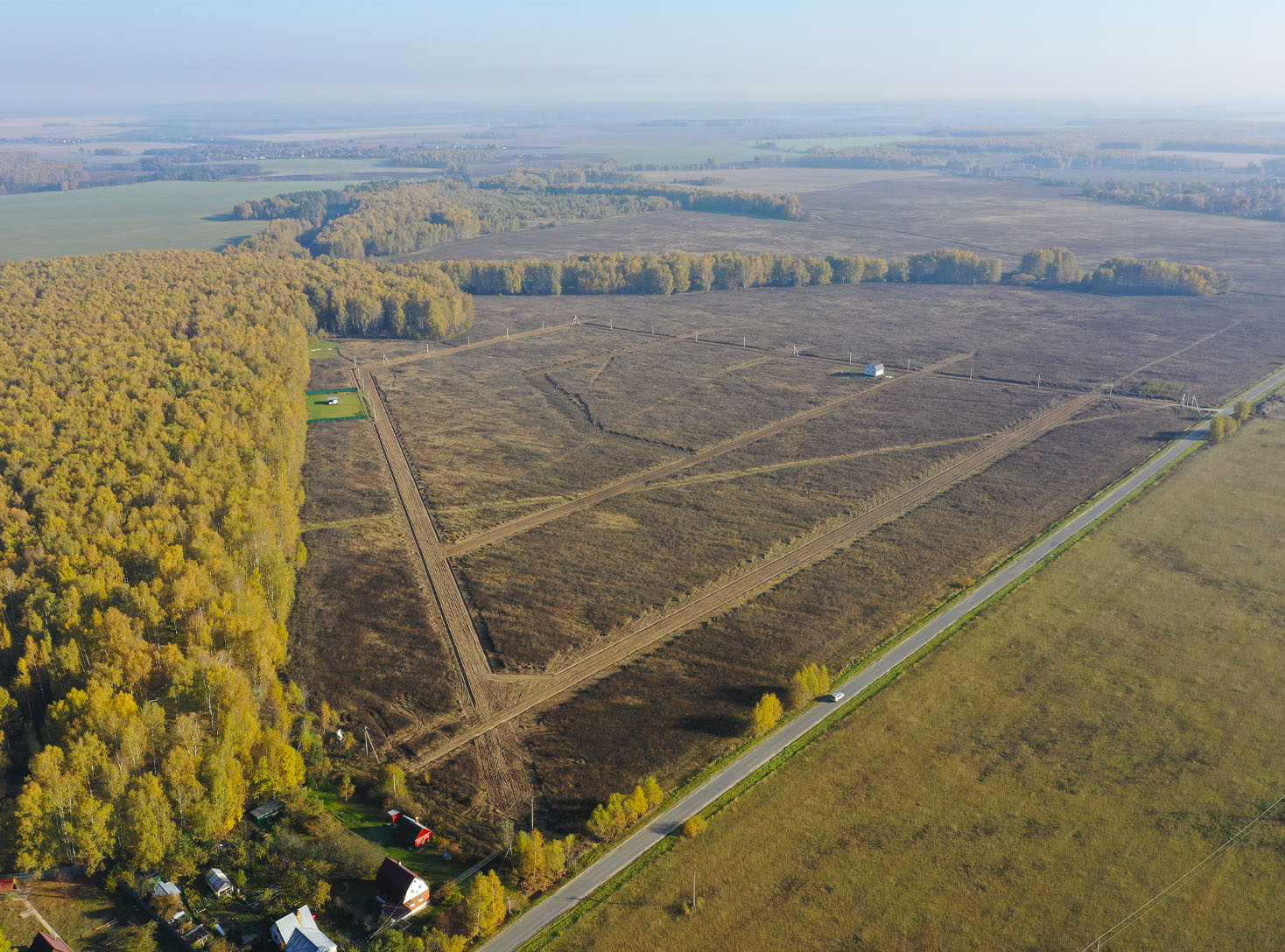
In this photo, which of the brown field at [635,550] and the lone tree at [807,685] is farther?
the brown field at [635,550]

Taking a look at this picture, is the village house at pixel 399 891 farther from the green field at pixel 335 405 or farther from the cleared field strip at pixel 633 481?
the green field at pixel 335 405

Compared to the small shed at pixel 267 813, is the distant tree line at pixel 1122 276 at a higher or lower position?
higher

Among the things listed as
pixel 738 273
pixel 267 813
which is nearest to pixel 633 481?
pixel 267 813

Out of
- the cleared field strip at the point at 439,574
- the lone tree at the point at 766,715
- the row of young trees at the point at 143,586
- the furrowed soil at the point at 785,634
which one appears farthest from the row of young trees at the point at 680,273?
the lone tree at the point at 766,715

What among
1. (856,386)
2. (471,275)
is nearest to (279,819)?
(856,386)

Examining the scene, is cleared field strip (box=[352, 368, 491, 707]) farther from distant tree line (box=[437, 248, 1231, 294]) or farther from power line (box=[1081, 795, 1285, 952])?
distant tree line (box=[437, 248, 1231, 294])

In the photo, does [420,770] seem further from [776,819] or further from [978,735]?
[978,735]

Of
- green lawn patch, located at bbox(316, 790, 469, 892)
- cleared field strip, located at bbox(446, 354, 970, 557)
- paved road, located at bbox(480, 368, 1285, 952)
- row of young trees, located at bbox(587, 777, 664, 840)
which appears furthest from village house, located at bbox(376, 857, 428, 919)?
cleared field strip, located at bbox(446, 354, 970, 557)
